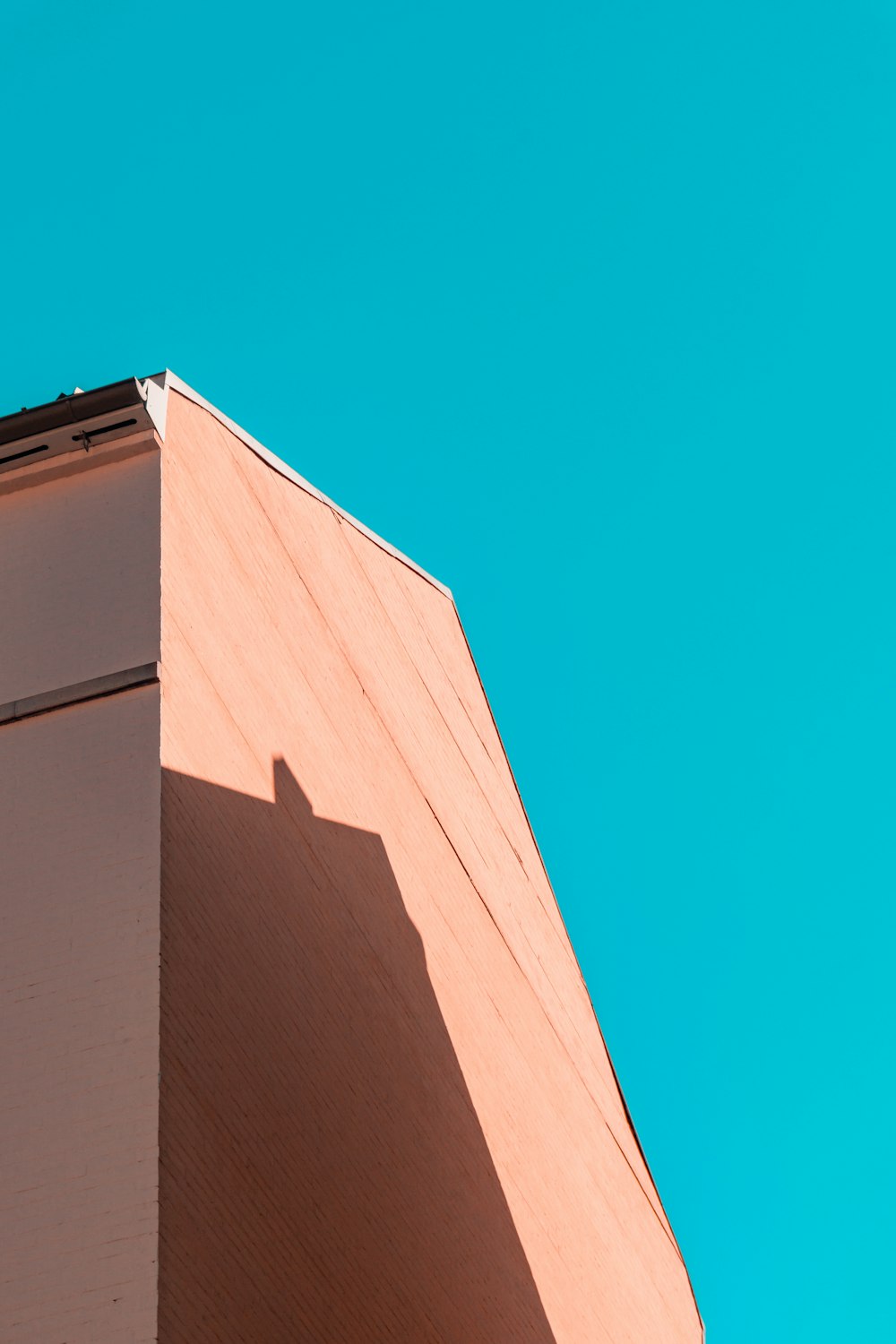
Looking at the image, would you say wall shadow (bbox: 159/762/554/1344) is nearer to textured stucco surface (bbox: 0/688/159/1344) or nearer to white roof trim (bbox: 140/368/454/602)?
textured stucco surface (bbox: 0/688/159/1344)

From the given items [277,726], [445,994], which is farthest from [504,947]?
[277,726]

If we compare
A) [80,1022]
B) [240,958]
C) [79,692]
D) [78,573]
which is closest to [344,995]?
[240,958]

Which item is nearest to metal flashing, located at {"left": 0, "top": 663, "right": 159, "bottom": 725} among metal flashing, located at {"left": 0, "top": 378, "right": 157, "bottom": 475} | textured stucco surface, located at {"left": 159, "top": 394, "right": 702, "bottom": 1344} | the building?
the building

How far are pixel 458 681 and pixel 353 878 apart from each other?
20.7 feet

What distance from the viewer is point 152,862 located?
28.8ft

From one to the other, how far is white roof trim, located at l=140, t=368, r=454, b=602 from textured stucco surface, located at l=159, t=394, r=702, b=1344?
0.20 meters

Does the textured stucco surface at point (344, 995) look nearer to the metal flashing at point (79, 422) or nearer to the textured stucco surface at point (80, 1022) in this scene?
the textured stucco surface at point (80, 1022)

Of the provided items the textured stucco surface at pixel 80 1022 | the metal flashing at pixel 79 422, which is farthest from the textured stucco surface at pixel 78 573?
the textured stucco surface at pixel 80 1022

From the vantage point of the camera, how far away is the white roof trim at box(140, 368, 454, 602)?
421 inches

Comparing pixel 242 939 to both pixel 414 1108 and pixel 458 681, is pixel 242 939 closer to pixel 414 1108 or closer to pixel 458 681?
pixel 414 1108

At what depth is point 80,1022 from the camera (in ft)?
27.6

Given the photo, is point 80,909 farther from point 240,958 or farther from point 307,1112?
point 307,1112

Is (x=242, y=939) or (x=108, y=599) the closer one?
(x=242, y=939)

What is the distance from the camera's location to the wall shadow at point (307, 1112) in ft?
26.7
